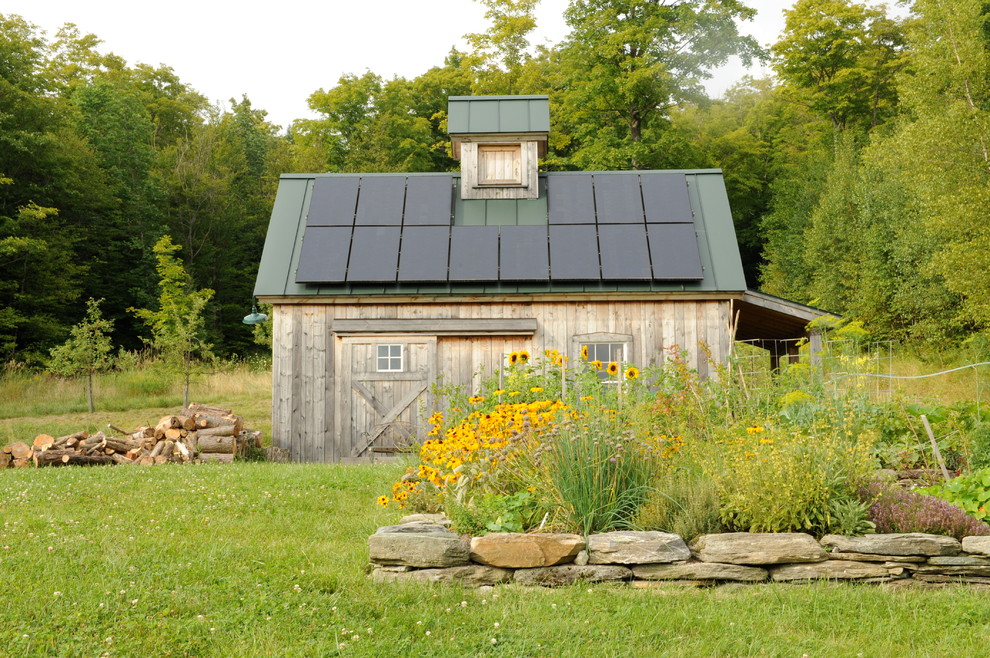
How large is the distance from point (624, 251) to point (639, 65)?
531 inches

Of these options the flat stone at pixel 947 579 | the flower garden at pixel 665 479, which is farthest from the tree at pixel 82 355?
the flat stone at pixel 947 579

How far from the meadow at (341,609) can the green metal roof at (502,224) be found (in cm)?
594

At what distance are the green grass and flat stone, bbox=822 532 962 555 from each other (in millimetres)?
230

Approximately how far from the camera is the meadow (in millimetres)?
3979

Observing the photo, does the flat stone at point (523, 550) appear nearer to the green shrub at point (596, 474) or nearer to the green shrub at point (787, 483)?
the green shrub at point (596, 474)

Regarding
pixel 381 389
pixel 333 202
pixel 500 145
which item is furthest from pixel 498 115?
pixel 381 389

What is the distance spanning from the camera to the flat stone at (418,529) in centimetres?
512

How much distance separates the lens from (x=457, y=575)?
4.98 metres

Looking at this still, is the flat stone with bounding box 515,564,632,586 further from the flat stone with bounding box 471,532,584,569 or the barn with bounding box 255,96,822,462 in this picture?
the barn with bounding box 255,96,822,462

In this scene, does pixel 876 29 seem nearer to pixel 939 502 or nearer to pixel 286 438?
pixel 286 438

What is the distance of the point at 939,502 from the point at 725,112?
2983 cm

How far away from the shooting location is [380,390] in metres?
12.0

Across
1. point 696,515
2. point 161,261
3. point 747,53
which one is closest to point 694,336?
point 696,515

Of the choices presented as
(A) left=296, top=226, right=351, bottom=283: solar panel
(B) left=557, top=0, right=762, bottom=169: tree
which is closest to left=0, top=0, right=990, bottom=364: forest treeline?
(B) left=557, top=0, right=762, bottom=169: tree
